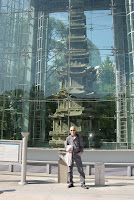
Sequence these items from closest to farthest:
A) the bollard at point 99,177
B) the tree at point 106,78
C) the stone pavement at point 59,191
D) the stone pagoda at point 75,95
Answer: the stone pavement at point 59,191 < the bollard at point 99,177 < the stone pagoda at point 75,95 < the tree at point 106,78

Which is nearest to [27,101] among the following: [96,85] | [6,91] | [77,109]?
[6,91]

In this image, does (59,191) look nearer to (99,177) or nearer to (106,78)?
(99,177)

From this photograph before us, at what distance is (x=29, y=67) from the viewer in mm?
11953

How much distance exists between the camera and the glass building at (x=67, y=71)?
1092 cm

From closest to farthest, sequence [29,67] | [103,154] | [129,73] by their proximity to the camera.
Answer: [103,154], [129,73], [29,67]

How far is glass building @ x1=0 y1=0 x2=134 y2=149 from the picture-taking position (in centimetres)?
1092

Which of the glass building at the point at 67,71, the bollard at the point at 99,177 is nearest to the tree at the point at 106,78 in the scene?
the glass building at the point at 67,71

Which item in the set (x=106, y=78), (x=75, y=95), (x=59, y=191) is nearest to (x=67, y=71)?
(x=75, y=95)

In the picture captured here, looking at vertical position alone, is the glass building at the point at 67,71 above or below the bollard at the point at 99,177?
above

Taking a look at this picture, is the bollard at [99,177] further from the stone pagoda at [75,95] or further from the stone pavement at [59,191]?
the stone pagoda at [75,95]

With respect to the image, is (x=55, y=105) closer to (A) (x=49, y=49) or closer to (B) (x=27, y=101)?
(B) (x=27, y=101)

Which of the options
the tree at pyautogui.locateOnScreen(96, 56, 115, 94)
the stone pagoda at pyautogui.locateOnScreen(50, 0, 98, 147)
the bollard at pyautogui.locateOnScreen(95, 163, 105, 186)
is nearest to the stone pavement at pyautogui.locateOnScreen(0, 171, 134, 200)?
the bollard at pyautogui.locateOnScreen(95, 163, 105, 186)

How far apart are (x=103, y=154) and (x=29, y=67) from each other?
230 inches

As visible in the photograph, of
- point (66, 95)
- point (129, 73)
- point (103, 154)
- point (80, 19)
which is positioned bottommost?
point (103, 154)
